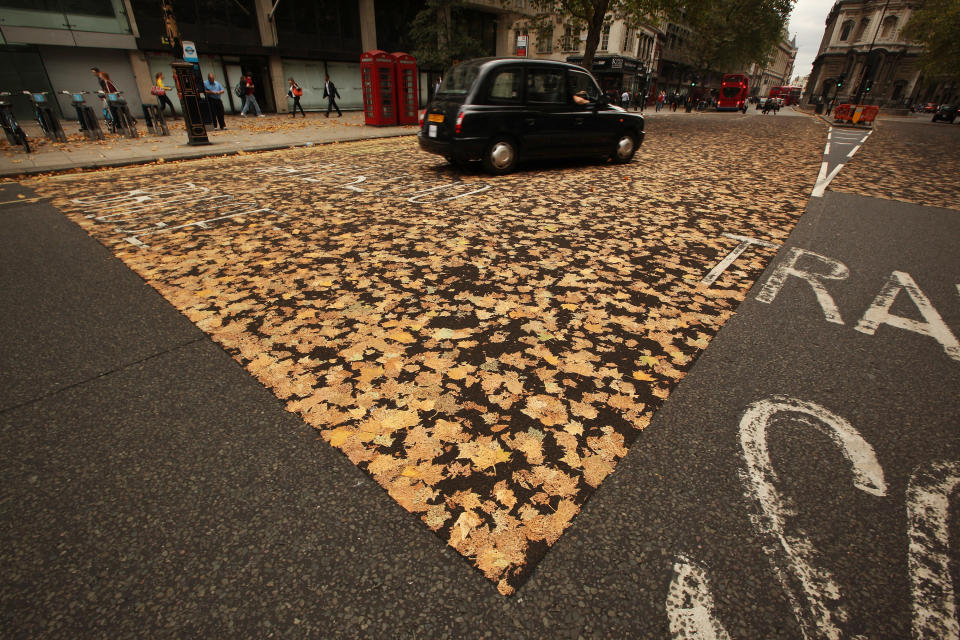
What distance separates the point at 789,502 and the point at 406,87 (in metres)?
18.9

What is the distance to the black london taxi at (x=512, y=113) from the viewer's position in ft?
24.6

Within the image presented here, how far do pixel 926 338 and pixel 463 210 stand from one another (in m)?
4.83

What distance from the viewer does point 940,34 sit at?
34.1m

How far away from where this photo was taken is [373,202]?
6410 mm

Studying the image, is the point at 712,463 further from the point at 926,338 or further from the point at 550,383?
the point at 926,338

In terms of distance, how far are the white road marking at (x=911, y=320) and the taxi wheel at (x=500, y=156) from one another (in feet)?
19.8

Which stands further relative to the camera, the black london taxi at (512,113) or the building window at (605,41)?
the building window at (605,41)

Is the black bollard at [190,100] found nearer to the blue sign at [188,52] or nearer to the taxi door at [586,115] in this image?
the blue sign at [188,52]

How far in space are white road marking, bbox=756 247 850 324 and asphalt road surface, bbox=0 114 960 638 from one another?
0.03 m

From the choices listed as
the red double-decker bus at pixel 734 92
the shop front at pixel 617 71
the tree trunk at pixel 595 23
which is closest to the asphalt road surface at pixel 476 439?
the tree trunk at pixel 595 23

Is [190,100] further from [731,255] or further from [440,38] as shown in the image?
[440,38]

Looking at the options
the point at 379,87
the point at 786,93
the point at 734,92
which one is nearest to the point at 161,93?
the point at 379,87

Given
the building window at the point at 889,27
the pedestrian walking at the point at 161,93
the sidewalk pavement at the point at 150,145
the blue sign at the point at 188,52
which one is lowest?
the sidewalk pavement at the point at 150,145

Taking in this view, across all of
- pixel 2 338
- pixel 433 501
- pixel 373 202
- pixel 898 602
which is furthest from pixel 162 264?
pixel 898 602
